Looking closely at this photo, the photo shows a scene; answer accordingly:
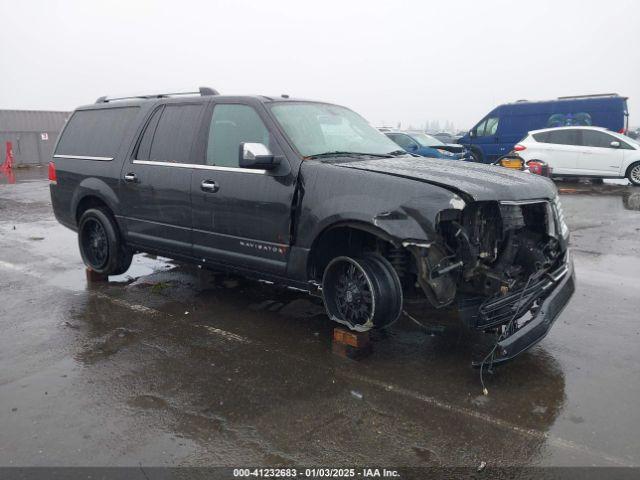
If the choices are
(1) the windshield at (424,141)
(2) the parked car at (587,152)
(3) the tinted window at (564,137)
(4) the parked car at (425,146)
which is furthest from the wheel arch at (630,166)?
(1) the windshield at (424,141)

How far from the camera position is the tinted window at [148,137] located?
17.9ft

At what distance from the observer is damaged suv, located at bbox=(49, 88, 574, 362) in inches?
145

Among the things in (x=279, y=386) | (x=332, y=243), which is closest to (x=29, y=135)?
(x=332, y=243)

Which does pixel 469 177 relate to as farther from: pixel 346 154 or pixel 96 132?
pixel 96 132

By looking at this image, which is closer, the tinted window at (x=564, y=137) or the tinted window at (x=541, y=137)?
the tinted window at (x=564, y=137)

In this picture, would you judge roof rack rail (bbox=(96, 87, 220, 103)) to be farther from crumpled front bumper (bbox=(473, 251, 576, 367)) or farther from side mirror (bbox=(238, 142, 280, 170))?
crumpled front bumper (bbox=(473, 251, 576, 367))

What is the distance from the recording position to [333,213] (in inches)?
157

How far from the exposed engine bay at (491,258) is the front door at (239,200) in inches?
45.8

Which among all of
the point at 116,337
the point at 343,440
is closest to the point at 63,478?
the point at 343,440

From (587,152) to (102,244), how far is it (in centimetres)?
1322

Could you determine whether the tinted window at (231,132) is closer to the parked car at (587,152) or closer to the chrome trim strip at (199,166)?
the chrome trim strip at (199,166)

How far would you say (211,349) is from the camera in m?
4.33

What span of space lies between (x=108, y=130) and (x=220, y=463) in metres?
4.28

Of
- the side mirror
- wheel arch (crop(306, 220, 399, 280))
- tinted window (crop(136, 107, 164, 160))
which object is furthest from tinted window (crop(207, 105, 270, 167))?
wheel arch (crop(306, 220, 399, 280))
